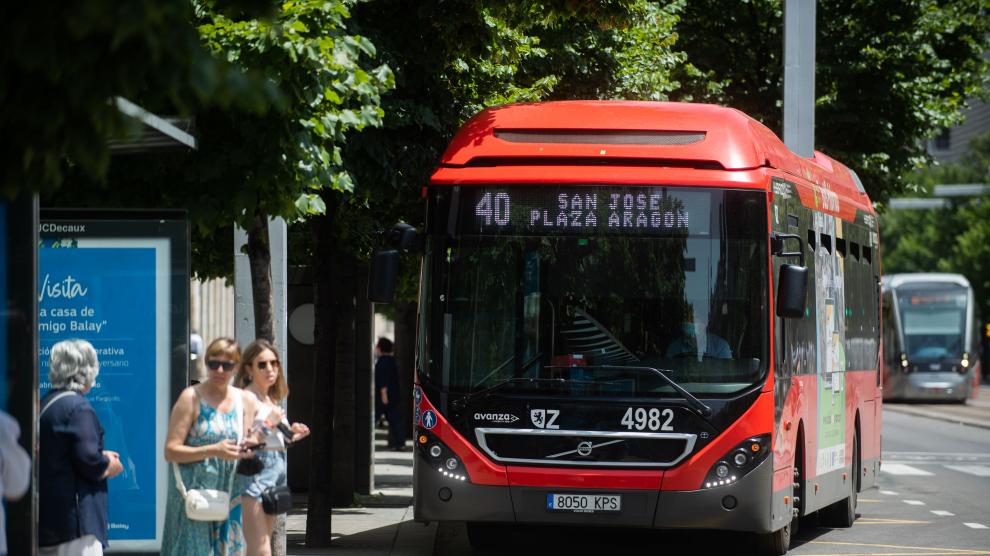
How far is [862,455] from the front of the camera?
1554cm

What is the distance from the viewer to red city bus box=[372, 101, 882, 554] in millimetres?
10711

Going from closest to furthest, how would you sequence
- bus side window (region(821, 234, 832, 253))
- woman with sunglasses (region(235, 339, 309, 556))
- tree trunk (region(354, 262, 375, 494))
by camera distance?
woman with sunglasses (region(235, 339, 309, 556)), bus side window (region(821, 234, 832, 253)), tree trunk (region(354, 262, 375, 494))

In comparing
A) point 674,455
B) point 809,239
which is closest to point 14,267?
point 674,455

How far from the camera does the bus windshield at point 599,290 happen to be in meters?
10.7

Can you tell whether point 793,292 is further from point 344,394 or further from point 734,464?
point 344,394

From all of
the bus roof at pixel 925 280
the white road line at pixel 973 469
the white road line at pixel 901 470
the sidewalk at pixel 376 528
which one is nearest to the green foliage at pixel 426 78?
the sidewalk at pixel 376 528

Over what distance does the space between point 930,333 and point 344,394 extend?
34.9 meters

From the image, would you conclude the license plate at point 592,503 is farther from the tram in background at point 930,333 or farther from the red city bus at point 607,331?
the tram in background at point 930,333

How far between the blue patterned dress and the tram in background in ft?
136

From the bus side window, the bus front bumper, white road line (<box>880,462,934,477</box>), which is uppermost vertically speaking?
the bus side window

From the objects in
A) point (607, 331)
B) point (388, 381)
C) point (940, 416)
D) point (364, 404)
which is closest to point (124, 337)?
point (607, 331)

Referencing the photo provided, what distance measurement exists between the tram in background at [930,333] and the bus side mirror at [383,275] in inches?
1546

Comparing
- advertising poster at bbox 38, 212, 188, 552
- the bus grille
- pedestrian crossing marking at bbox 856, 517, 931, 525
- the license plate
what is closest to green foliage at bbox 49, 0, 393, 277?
advertising poster at bbox 38, 212, 188, 552

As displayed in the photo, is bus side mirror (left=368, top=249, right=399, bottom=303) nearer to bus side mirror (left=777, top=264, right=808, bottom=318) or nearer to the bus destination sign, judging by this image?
the bus destination sign
